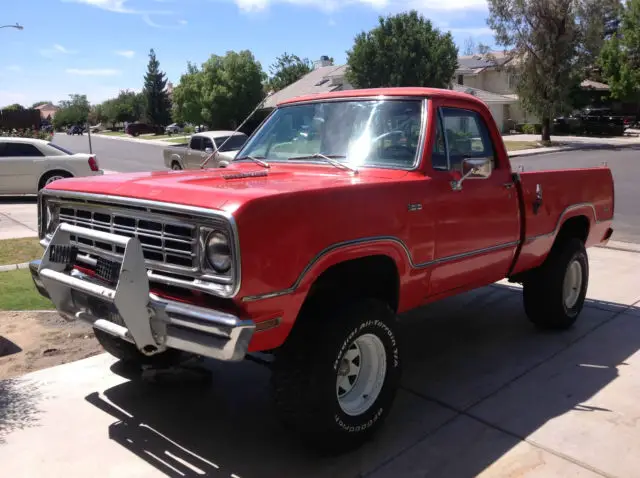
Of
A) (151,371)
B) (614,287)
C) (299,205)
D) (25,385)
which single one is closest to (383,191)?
(299,205)

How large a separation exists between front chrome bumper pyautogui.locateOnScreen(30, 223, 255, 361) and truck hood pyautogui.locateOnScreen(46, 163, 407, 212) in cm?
30

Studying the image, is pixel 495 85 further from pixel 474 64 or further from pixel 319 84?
pixel 319 84

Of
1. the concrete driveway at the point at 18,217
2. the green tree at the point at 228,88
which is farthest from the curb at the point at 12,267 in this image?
the green tree at the point at 228,88

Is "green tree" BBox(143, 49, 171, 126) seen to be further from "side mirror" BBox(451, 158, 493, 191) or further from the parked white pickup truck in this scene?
"side mirror" BBox(451, 158, 493, 191)

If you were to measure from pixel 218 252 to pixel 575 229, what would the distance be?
424 cm

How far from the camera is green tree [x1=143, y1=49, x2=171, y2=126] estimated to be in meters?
84.9

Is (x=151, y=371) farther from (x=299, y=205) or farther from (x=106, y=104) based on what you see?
(x=106, y=104)

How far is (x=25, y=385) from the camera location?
468 centimetres

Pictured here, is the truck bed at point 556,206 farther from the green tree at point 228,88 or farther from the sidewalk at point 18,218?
the green tree at point 228,88

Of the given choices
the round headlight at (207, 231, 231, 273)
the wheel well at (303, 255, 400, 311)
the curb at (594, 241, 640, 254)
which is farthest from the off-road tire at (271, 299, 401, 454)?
the curb at (594, 241, 640, 254)

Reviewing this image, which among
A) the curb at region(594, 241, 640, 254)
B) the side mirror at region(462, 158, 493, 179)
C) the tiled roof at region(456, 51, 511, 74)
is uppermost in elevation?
the tiled roof at region(456, 51, 511, 74)

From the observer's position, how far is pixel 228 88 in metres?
47.0

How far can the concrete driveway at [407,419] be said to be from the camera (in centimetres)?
359

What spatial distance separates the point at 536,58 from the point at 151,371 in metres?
33.8
